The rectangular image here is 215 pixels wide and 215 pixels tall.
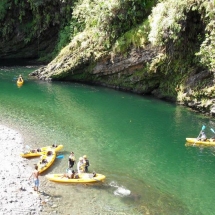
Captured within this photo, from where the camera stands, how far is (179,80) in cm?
3095

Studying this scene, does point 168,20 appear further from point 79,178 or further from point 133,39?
point 79,178

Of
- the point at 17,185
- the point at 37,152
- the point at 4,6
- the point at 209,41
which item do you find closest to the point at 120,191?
the point at 17,185

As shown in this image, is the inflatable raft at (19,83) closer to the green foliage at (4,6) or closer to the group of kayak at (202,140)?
the green foliage at (4,6)

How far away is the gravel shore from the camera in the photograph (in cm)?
1476

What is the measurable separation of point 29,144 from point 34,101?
31.4 feet

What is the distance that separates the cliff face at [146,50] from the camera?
2806cm

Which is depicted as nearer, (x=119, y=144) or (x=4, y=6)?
(x=119, y=144)

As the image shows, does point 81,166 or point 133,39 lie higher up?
point 133,39

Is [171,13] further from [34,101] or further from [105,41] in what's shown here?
[34,101]

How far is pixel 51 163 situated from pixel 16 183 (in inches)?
113

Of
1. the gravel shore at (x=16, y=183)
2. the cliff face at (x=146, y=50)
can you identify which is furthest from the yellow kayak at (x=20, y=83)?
the gravel shore at (x=16, y=183)

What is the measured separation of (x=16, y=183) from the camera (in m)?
16.7

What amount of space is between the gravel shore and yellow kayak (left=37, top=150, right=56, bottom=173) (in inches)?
22.8

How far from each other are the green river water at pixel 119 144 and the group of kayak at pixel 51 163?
319mm
